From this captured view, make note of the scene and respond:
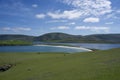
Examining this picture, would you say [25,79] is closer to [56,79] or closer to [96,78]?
[56,79]

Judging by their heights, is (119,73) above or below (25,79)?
above

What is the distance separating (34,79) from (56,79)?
10.8 feet

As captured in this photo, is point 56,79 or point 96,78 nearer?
point 96,78

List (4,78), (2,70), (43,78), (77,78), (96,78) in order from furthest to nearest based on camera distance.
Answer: (2,70)
(4,78)
(43,78)
(77,78)
(96,78)

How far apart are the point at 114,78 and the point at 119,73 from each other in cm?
165

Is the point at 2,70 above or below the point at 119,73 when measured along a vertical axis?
below

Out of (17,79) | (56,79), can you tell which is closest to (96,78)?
(56,79)

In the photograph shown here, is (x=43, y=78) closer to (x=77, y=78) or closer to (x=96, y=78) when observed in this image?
(x=77, y=78)

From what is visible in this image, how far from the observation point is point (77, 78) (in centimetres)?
1847

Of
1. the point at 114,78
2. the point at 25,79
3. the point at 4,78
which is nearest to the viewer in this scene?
the point at 114,78

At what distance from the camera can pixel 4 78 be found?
83.7 feet

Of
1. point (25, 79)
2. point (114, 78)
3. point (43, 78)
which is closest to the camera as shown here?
point (114, 78)

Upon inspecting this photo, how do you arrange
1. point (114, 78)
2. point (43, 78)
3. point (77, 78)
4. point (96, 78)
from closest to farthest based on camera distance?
point (114, 78)
point (96, 78)
point (77, 78)
point (43, 78)

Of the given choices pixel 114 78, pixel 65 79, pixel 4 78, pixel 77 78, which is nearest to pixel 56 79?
pixel 65 79
